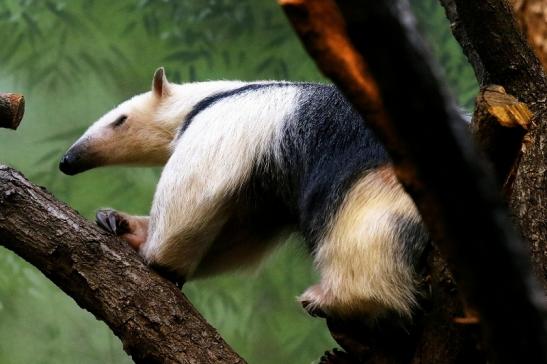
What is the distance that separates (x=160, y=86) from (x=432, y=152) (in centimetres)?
217

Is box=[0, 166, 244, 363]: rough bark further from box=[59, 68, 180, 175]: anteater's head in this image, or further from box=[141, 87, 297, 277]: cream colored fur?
box=[59, 68, 180, 175]: anteater's head

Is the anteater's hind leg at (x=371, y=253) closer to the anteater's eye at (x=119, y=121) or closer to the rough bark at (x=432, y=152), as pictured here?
the rough bark at (x=432, y=152)

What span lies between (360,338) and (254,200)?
23.0 inches

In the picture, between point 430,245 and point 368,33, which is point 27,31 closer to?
point 430,245

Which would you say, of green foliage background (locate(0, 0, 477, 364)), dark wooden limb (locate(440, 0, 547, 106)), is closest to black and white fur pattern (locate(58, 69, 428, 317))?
dark wooden limb (locate(440, 0, 547, 106))

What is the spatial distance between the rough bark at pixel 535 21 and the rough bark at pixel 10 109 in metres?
1.50

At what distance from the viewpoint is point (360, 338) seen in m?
2.06

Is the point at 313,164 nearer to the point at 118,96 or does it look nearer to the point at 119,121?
the point at 119,121

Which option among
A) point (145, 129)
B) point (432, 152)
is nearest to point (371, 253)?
point (432, 152)

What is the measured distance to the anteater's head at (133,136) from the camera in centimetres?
296

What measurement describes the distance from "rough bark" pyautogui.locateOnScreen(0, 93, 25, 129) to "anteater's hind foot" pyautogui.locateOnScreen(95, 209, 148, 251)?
0.40m

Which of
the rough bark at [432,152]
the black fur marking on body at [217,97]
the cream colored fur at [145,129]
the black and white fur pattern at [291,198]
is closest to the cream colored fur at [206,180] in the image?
the black and white fur pattern at [291,198]

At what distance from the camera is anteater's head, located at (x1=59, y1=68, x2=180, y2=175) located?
2957mm

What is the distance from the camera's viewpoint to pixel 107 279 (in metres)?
2.08
